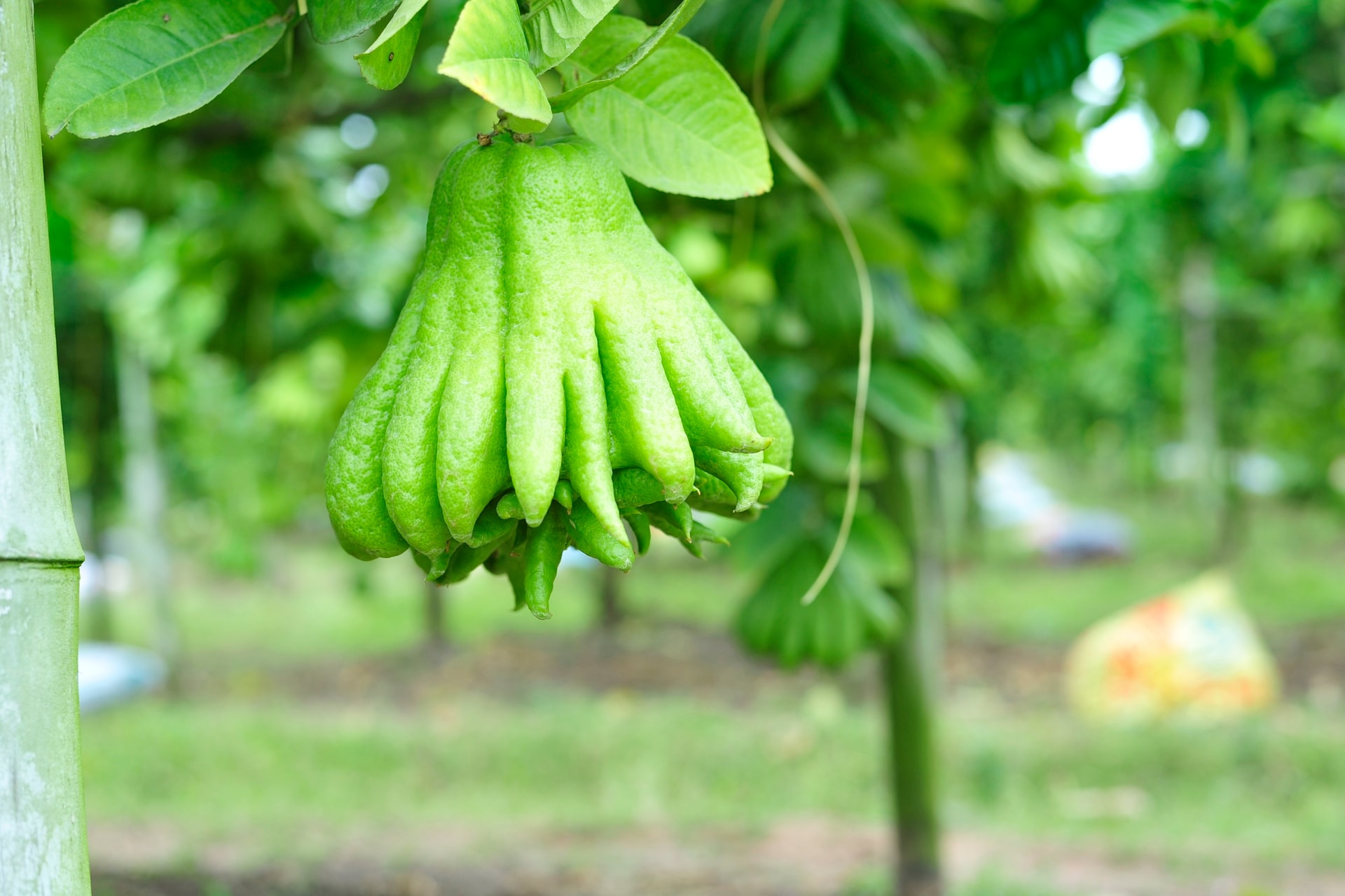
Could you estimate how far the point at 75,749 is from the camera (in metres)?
0.56

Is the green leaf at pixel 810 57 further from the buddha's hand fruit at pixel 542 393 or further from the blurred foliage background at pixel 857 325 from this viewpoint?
the buddha's hand fruit at pixel 542 393

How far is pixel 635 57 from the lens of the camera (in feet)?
1.92

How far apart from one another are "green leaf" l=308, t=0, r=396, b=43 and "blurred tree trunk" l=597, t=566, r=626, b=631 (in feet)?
21.7

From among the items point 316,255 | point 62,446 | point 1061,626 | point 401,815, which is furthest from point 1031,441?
point 62,446

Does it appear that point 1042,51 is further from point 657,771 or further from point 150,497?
point 150,497

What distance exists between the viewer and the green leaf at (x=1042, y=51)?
102 cm

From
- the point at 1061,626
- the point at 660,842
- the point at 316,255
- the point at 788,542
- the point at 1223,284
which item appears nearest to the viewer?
the point at 788,542

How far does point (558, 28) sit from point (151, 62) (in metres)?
0.23

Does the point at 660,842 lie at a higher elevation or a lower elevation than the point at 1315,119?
lower

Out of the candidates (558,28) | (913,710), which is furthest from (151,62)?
(913,710)

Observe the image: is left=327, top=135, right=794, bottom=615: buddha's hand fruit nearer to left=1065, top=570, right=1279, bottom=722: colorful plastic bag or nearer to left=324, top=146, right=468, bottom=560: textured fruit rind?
left=324, top=146, right=468, bottom=560: textured fruit rind

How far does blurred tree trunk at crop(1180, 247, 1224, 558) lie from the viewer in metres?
8.64

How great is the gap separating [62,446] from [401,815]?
3.69 metres

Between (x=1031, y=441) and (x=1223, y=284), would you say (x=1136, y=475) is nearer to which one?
(x=1031, y=441)
